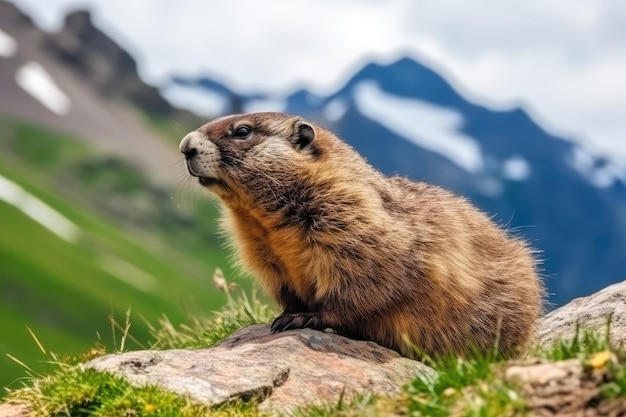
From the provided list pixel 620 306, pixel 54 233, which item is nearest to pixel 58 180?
pixel 54 233

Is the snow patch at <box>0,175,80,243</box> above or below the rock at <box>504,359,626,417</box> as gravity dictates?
above

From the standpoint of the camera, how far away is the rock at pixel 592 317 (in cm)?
1103

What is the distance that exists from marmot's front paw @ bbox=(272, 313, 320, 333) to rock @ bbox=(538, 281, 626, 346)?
10.9 ft

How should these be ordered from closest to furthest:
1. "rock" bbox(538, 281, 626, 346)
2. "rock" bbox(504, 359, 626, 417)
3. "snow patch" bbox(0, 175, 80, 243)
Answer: "rock" bbox(504, 359, 626, 417) < "rock" bbox(538, 281, 626, 346) < "snow patch" bbox(0, 175, 80, 243)

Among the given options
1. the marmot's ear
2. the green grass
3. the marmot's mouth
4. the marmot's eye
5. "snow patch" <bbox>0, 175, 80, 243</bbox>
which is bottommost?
the marmot's mouth

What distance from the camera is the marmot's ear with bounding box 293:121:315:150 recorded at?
977 cm

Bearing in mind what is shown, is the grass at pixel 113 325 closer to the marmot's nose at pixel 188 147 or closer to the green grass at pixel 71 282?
the green grass at pixel 71 282

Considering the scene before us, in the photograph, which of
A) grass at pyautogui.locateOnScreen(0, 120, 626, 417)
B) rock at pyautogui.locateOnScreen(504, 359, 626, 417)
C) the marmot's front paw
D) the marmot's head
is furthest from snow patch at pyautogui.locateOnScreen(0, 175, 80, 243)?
rock at pyautogui.locateOnScreen(504, 359, 626, 417)

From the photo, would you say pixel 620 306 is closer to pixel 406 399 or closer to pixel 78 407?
pixel 406 399

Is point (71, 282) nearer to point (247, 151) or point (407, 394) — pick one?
point (247, 151)

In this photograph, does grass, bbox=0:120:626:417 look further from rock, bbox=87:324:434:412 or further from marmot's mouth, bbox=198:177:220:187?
marmot's mouth, bbox=198:177:220:187

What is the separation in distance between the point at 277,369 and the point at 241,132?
273 centimetres

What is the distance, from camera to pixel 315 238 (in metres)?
9.09

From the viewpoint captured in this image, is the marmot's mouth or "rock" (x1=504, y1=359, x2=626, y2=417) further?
the marmot's mouth
